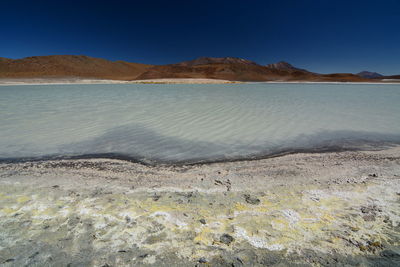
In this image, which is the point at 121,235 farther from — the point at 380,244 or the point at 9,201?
the point at 380,244

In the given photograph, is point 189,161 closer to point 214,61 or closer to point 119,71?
point 119,71

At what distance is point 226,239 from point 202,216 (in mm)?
279

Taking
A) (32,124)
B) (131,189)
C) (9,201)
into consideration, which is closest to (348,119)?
(131,189)

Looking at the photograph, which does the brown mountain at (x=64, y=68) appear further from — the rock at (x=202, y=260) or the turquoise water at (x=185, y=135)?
the rock at (x=202, y=260)

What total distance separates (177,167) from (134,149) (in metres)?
0.99

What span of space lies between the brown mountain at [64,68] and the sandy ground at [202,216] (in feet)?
211

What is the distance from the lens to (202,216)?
155 cm

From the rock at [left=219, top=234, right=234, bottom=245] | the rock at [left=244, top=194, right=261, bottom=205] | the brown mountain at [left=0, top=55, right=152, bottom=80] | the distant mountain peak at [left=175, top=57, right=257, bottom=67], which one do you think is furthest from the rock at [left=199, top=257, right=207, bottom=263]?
the distant mountain peak at [left=175, top=57, right=257, bottom=67]

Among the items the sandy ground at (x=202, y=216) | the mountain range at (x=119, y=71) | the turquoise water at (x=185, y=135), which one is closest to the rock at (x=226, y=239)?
the sandy ground at (x=202, y=216)

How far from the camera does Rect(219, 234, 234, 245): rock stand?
131 centimetres

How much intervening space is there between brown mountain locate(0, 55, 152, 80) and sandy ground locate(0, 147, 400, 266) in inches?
2527

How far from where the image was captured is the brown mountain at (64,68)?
53.6 meters

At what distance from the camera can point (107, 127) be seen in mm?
4480

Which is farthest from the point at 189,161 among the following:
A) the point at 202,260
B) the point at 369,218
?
the point at 369,218
